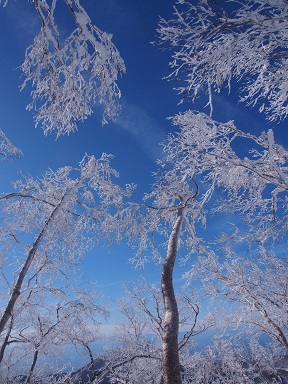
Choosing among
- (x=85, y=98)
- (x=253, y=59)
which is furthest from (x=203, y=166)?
(x=85, y=98)

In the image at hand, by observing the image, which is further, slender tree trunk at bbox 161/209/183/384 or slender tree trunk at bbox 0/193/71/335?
slender tree trunk at bbox 0/193/71/335

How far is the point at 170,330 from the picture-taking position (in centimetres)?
476

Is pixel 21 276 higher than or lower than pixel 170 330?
higher

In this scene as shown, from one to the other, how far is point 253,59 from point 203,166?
2234mm

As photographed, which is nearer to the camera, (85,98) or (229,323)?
(85,98)

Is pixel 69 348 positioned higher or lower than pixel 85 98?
lower

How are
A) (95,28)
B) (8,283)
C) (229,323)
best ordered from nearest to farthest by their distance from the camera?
(95,28) → (8,283) → (229,323)

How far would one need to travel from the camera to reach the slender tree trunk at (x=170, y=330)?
4.29m

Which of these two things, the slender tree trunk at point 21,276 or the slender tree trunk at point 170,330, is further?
the slender tree trunk at point 21,276

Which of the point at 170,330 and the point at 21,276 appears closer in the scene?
the point at 170,330

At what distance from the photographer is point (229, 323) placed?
11.8 m

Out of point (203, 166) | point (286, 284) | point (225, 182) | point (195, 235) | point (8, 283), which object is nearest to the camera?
point (203, 166)

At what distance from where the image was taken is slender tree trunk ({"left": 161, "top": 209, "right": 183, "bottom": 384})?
14.1 ft

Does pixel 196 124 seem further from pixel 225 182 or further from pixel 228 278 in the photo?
pixel 228 278
